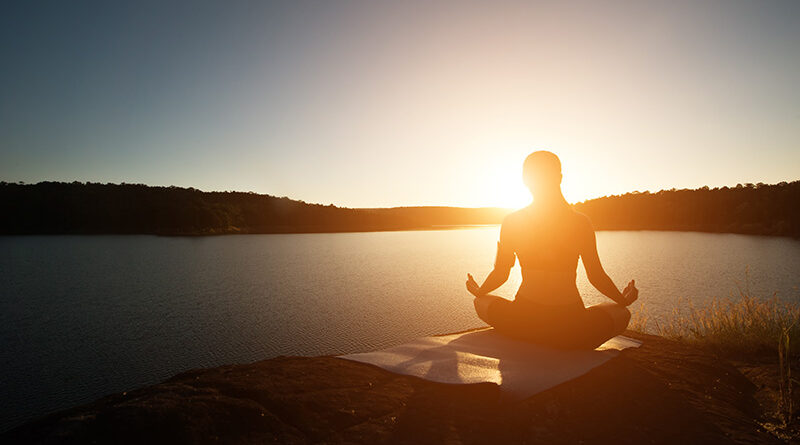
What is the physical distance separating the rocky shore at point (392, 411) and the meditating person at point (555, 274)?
20.0 inches

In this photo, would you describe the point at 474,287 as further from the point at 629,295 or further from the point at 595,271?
the point at 629,295

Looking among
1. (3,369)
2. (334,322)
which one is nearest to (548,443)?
(334,322)

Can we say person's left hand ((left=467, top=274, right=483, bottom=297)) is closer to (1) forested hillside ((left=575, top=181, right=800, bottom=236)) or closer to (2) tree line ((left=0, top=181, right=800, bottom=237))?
(1) forested hillside ((left=575, top=181, right=800, bottom=236))

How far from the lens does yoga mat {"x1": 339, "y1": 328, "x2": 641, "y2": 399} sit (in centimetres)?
325

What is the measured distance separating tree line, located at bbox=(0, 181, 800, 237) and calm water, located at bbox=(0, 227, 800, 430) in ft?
206

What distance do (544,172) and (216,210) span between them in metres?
103

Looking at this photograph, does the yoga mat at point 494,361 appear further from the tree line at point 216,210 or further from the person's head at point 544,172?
the tree line at point 216,210

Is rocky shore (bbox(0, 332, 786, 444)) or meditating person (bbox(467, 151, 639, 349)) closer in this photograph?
rocky shore (bbox(0, 332, 786, 444))

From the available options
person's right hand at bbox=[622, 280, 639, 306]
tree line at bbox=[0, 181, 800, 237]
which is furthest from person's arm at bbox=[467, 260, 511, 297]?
tree line at bbox=[0, 181, 800, 237]

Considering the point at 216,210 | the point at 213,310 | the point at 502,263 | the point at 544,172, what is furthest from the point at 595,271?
the point at 216,210

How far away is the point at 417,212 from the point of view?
147m

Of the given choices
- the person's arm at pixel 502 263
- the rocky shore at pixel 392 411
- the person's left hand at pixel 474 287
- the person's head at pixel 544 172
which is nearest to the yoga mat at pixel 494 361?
the rocky shore at pixel 392 411

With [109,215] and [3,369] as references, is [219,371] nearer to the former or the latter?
[3,369]

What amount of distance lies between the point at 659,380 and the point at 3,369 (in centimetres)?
1246
